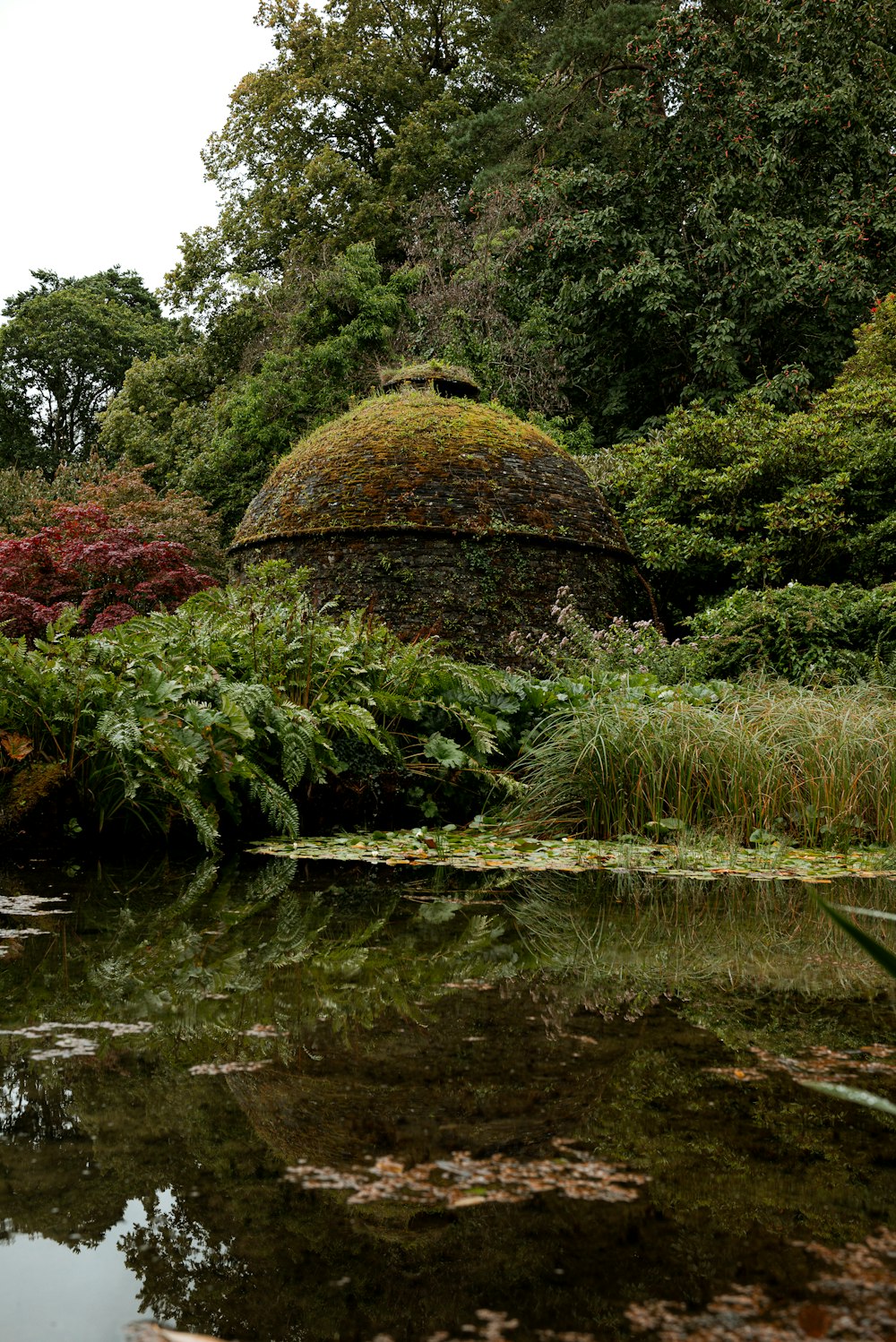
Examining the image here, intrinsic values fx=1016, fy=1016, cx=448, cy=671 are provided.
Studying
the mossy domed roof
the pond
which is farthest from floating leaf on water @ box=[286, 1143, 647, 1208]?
the mossy domed roof

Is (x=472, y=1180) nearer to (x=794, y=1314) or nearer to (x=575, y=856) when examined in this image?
(x=794, y=1314)

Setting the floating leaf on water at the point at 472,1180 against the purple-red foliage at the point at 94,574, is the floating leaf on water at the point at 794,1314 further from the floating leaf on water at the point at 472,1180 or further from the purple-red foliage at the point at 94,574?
the purple-red foliage at the point at 94,574

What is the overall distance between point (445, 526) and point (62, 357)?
99.1ft

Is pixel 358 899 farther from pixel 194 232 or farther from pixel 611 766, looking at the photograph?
pixel 194 232

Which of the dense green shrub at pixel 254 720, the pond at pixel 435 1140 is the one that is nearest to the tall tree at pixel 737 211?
the dense green shrub at pixel 254 720

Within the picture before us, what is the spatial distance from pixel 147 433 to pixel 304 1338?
22682 millimetres


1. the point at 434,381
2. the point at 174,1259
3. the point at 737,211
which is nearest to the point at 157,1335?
the point at 174,1259

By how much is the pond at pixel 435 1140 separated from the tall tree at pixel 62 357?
3572 centimetres

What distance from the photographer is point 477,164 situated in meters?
24.4

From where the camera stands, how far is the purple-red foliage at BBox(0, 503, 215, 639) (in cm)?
1172

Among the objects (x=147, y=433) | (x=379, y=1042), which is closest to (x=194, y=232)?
(x=147, y=433)

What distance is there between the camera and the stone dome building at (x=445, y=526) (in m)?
10.3

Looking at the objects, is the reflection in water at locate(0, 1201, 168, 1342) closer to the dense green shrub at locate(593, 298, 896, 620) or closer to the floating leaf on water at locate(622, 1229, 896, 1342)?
the floating leaf on water at locate(622, 1229, 896, 1342)

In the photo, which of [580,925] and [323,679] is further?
[323,679]
